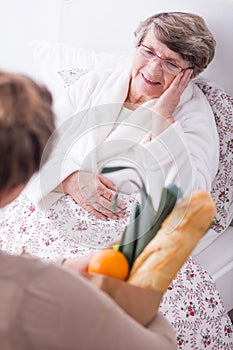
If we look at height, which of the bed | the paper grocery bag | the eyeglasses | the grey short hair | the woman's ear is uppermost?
the woman's ear

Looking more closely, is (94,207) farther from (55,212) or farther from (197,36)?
(197,36)

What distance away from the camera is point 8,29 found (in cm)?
287

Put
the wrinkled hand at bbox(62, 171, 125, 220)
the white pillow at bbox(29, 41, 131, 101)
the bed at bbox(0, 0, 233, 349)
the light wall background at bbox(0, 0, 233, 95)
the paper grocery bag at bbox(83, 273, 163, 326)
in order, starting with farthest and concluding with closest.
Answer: the white pillow at bbox(29, 41, 131, 101)
the light wall background at bbox(0, 0, 233, 95)
the wrinkled hand at bbox(62, 171, 125, 220)
the bed at bbox(0, 0, 233, 349)
the paper grocery bag at bbox(83, 273, 163, 326)

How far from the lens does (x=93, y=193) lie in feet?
6.41

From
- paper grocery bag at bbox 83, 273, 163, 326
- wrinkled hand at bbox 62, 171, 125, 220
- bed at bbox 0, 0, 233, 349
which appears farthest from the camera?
wrinkled hand at bbox 62, 171, 125, 220

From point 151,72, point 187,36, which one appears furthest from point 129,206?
point 187,36

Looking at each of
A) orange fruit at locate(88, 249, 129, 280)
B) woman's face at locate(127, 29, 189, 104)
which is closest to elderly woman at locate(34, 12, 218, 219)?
woman's face at locate(127, 29, 189, 104)

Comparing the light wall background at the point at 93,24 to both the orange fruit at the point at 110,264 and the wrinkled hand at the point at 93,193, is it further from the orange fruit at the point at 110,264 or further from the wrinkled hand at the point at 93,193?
the orange fruit at the point at 110,264

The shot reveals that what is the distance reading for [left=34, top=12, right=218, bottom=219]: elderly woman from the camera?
6.27ft

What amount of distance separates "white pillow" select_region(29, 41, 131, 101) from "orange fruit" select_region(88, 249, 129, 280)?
122 centimetres

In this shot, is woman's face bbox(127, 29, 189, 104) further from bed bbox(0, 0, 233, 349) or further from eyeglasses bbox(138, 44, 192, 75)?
bed bbox(0, 0, 233, 349)

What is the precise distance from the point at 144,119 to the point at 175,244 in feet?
3.39

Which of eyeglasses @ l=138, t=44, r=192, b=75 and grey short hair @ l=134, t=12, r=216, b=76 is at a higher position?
grey short hair @ l=134, t=12, r=216, b=76

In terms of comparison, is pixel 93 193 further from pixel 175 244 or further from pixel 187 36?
pixel 175 244
